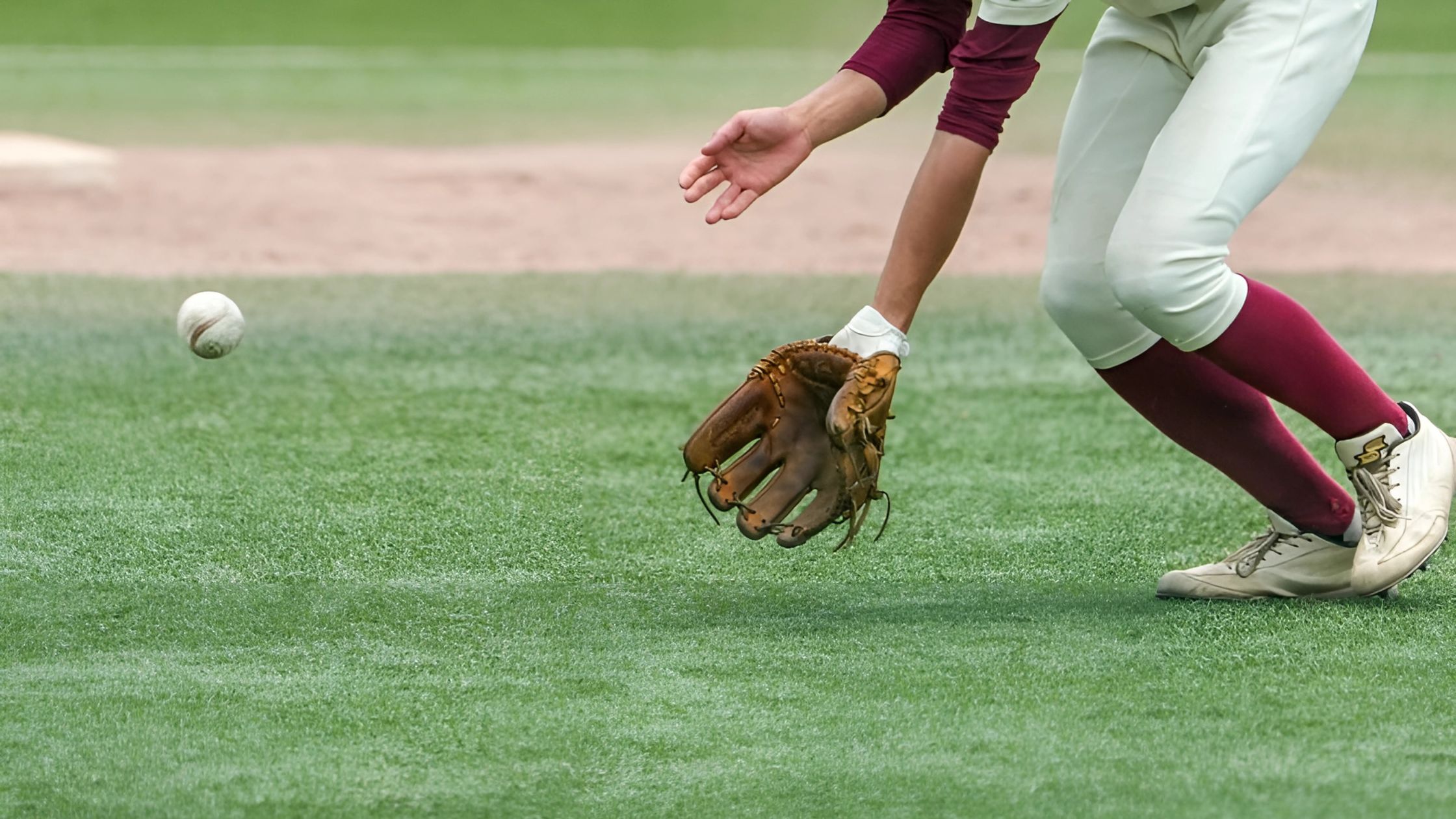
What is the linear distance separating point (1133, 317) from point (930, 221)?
365 millimetres

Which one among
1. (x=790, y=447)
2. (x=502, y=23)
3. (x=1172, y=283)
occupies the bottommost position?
(x=1172, y=283)

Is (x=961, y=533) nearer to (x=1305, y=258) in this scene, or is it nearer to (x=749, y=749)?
(x=749, y=749)

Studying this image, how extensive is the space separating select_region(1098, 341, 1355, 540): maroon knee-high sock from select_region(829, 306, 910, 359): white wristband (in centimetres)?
42

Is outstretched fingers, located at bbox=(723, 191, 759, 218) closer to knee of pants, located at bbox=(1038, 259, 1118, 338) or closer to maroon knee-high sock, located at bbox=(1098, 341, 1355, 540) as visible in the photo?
knee of pants, located at bbox=(1038, 259, 1118, 338)

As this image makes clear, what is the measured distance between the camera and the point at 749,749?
7.07 ft

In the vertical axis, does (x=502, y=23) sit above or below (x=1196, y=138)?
above

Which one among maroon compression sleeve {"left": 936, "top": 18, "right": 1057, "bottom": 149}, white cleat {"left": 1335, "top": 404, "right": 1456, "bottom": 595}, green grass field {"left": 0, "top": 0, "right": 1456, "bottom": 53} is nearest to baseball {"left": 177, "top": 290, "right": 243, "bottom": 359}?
maroon compression sleeve {"left": 936, "top": 18, "right": 1057, "bottom": 149}

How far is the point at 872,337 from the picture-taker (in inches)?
105

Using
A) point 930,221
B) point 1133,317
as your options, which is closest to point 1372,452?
point 1133,317

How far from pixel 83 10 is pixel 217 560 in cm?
1600

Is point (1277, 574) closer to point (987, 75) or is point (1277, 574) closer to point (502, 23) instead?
point (987, 75)

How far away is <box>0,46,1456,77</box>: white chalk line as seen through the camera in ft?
46.1

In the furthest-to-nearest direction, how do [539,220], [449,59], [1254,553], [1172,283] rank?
[449,59] → [539,220] → [1254,553] → [1172,283]

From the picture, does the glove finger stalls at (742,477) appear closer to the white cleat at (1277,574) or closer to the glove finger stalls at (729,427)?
the glove finger stalls at (729,427)
